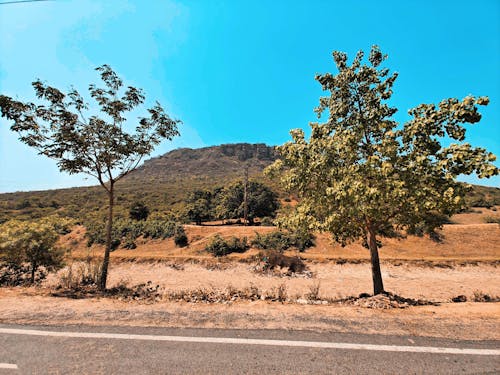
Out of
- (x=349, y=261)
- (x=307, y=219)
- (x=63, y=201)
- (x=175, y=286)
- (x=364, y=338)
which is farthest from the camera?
(x=63, y=201)

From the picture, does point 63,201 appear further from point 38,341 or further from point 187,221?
point 38,341

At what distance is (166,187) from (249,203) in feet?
163

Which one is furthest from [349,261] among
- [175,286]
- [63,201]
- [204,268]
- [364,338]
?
[63,201]

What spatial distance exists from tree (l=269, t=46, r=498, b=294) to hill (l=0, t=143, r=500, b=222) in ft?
4.64

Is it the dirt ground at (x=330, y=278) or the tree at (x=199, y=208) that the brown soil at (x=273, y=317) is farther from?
the tree at (x=199, y=208)

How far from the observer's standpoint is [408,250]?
2459 centimetres

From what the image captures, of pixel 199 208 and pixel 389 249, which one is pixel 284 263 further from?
pixel 199 208

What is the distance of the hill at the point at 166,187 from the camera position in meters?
54.0

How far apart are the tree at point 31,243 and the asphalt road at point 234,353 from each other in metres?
7.32

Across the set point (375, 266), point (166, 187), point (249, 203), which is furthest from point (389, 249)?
point (166, 187)

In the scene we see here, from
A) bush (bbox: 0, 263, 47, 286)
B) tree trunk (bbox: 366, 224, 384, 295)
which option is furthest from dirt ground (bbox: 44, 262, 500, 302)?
tree trunk (bbox: 366, 224, 384, 295)

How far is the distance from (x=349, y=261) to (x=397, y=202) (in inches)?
631

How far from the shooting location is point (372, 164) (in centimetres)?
740

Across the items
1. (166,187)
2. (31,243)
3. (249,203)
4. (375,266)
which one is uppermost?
(166,187)
